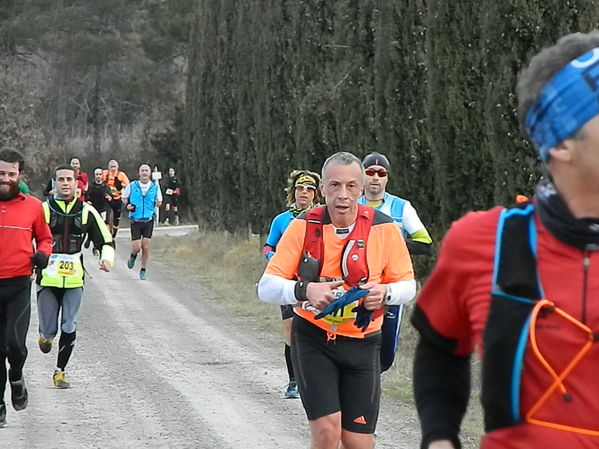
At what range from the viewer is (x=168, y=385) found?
1259cm

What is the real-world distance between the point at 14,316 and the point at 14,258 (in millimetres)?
463

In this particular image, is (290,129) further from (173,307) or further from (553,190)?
(553,190)

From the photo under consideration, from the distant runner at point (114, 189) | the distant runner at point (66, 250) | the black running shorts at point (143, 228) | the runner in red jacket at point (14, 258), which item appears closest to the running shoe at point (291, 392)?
the distant runner at point (66, 250)

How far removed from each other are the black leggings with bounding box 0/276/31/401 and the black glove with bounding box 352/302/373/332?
437cm

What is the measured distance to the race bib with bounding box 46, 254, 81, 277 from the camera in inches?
460

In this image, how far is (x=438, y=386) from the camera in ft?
9.81

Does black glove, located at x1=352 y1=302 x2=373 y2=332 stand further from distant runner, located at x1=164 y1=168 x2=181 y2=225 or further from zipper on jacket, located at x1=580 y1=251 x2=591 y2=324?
distant runner, located at x1=164 y1=168 x2=181 y2=225

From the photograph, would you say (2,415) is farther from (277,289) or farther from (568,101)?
(568,101)

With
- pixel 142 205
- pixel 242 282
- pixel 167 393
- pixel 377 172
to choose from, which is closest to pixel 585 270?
pixel 377 172

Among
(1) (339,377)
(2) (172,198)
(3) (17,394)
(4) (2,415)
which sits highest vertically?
(1) (339,377)

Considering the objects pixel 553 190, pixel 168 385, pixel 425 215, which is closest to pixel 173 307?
pixel 425 215

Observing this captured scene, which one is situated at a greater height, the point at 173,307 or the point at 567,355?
the point at 567,355

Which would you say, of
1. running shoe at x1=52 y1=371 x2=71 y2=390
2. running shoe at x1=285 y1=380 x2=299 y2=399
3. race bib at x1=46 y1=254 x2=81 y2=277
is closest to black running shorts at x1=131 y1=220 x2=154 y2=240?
running shoe at x1=52 y1=371 x2=71 y2=390

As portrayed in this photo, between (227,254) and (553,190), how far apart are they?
2830cm
